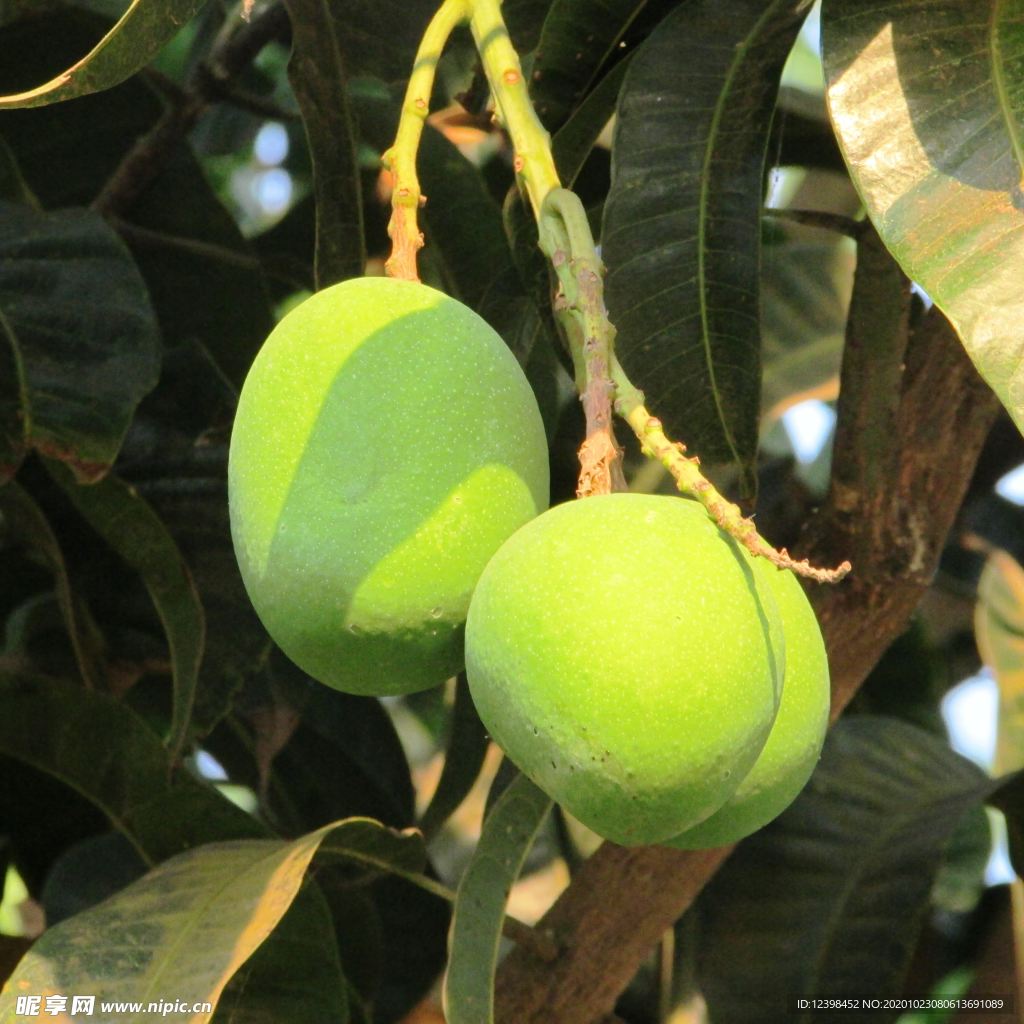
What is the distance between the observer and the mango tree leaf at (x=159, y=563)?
976mm

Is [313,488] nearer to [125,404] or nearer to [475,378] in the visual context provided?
[475,378]

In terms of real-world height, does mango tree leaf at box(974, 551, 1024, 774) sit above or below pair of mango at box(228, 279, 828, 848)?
below

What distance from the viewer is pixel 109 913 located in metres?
0.84

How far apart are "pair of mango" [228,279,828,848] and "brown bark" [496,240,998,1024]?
0.38m

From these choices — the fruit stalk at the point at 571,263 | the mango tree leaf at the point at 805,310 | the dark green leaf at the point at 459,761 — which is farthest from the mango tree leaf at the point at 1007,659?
the fruit stalk at the point at 571,263

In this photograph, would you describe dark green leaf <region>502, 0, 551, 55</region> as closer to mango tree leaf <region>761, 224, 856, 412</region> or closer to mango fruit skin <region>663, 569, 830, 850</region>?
mango fruit skin <region>663, 569, 830, 850</region>

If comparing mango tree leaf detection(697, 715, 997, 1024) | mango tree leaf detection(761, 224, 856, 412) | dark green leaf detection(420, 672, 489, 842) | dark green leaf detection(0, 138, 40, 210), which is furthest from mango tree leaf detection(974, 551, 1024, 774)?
dark green leaf detection(0, 138, 40, 210)

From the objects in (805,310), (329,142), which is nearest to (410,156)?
(329,142)

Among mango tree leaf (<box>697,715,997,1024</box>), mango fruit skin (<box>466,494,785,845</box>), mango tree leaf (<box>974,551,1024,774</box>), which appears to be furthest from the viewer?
mango tree leaf (<box>974,551,1024,774</box>)

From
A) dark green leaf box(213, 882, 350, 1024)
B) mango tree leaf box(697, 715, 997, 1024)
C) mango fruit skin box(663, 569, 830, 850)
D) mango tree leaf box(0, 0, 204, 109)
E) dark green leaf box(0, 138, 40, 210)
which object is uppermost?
mango tree leaf box(0, 0, 204, 109)

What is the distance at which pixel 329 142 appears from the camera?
0.88 m

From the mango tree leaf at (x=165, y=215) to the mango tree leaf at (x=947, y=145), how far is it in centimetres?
74

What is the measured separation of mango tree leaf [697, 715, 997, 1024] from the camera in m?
1.15

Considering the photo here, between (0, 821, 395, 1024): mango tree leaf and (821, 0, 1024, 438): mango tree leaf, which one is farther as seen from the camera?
(0, 821, 395, 1024): mango tree leaf
